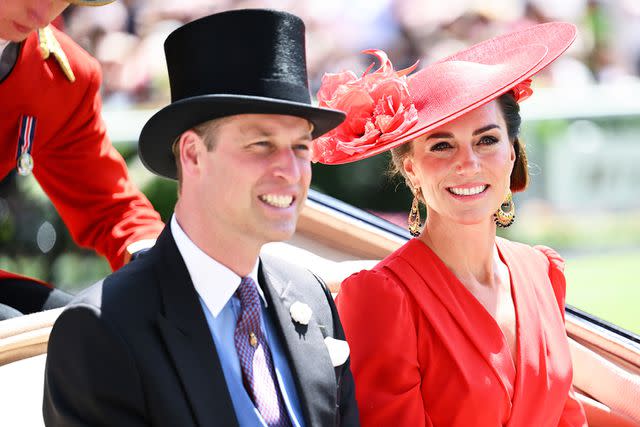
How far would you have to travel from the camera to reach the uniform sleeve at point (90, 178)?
2381mm

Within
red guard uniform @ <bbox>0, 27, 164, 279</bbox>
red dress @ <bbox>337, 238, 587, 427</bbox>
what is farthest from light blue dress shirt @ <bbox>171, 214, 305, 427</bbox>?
red guard uniform @ <bbox>0, 27, 164, 279</bbox>

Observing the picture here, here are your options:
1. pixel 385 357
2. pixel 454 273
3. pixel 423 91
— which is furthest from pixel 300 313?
pixel 423 91

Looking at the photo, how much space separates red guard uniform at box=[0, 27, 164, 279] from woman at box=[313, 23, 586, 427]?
62cm

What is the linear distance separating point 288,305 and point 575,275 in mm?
4602

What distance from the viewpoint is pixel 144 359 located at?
138 centimetres

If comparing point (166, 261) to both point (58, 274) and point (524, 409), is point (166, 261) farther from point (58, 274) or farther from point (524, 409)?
point (58, 274)

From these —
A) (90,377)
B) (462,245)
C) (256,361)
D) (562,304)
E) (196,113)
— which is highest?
(196,113)

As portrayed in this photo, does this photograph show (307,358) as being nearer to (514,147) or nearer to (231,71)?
(231,71)

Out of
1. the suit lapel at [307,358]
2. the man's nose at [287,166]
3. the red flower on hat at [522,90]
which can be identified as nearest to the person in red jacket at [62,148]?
Result: the suit lapel at [307,358]

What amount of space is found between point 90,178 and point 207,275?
1003mm

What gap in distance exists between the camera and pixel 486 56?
6.93 feet

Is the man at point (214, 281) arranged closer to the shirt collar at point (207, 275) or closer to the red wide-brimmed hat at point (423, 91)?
the shirt collar at point (207, 275)

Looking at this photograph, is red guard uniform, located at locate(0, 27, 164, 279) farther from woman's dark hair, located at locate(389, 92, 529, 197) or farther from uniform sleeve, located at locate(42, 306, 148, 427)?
uniform sleeve, located at locate(42, 306, 148, 427)

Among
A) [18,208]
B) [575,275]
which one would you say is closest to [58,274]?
[18,208]
